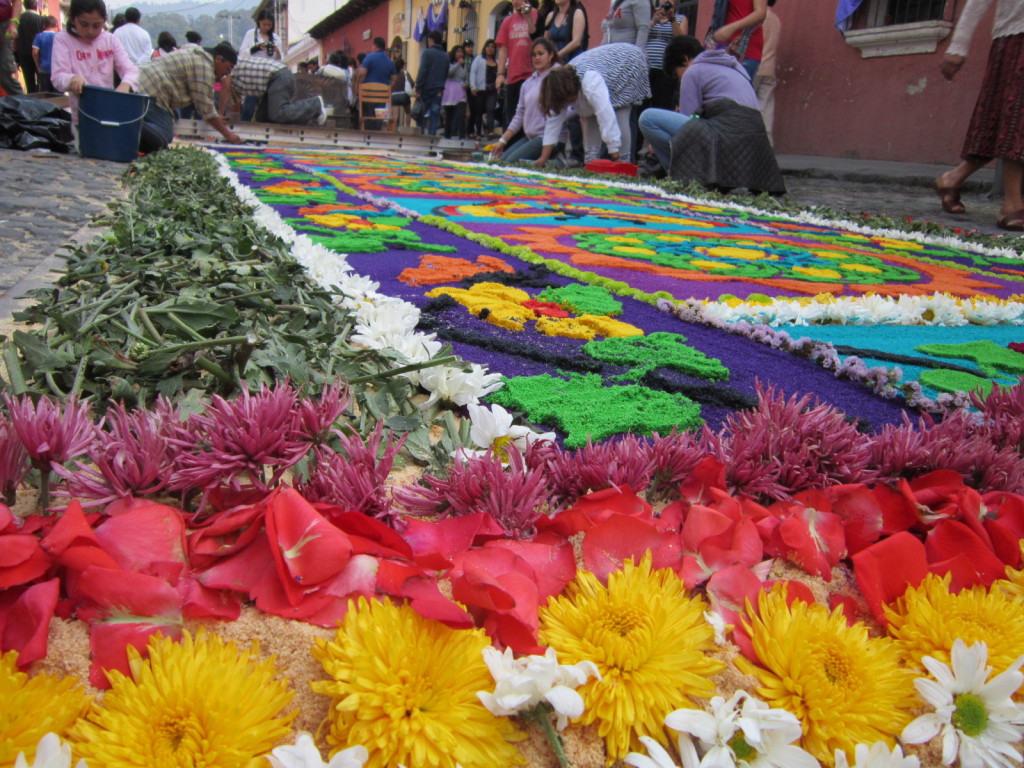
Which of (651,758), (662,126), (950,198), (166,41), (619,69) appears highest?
(166,41)

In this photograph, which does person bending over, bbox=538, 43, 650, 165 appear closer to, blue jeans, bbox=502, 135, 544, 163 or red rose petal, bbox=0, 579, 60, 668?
blue jeans, bbox=502, 135, 544, 163

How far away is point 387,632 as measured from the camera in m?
0.66

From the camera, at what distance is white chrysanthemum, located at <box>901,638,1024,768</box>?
0.66 m

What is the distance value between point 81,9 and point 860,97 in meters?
6.71

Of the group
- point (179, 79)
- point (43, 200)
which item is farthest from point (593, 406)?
point (179, 79)

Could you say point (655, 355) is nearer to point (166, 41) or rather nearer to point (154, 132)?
point (154, 132)

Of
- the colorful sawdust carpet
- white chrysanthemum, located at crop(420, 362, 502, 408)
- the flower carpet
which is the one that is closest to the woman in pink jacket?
the colorful sawdust carpet

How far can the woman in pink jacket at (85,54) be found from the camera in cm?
579

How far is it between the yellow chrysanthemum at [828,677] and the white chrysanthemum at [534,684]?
0.60 ft

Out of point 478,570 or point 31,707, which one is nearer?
point 31,707

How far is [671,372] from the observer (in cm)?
160

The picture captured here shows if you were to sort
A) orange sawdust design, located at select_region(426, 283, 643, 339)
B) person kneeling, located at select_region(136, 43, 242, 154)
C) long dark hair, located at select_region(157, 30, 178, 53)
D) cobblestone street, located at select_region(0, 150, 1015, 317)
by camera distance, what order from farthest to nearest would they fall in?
long dark hair, located at select_region(157, 30, 178, 53) < person kneeling, located at select_region(136, 43, 242, 154) < cobblestone street, located at select_region(0, 150, 1015, 317) < orange sawdust design, located at select_region(426, 283, 643, 339)

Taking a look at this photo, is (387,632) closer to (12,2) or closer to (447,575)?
(447,575)

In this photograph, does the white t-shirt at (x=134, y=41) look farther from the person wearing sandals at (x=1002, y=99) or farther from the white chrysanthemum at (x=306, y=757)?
the white chrysanthemum at (x=306, y=757)
